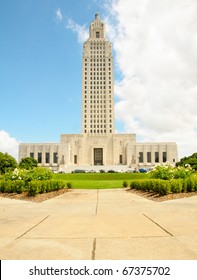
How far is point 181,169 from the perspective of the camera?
18578 mm

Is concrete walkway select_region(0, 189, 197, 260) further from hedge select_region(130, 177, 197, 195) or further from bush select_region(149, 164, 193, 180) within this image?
bush select_region(149, 164, 193, 180)

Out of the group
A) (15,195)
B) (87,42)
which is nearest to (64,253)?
(15,195)

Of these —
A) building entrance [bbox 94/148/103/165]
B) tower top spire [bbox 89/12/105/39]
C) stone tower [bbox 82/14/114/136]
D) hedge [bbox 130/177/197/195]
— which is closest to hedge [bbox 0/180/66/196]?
hedge [bbox 130/177/197/195]

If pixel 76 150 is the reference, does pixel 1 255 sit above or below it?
below

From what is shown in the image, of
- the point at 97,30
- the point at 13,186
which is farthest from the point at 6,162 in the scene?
the point at 97,30

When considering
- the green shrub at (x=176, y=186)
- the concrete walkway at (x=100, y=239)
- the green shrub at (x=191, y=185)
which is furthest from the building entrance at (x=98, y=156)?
the concrete walkway at (x=100, y=239)

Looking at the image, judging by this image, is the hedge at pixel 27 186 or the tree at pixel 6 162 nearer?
the hedge at pixel 27 186

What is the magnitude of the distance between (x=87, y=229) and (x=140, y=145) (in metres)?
92.1

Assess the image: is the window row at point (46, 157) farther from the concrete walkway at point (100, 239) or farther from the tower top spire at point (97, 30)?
the concrete walkway at point (100, 239)

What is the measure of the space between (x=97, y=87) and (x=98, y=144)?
21.7 metres

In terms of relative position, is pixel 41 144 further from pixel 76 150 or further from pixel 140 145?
pixel 140 145

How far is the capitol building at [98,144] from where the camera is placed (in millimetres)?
95938

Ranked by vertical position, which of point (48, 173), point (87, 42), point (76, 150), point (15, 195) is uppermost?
point (87, 42)

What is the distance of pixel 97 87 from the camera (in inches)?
4008
